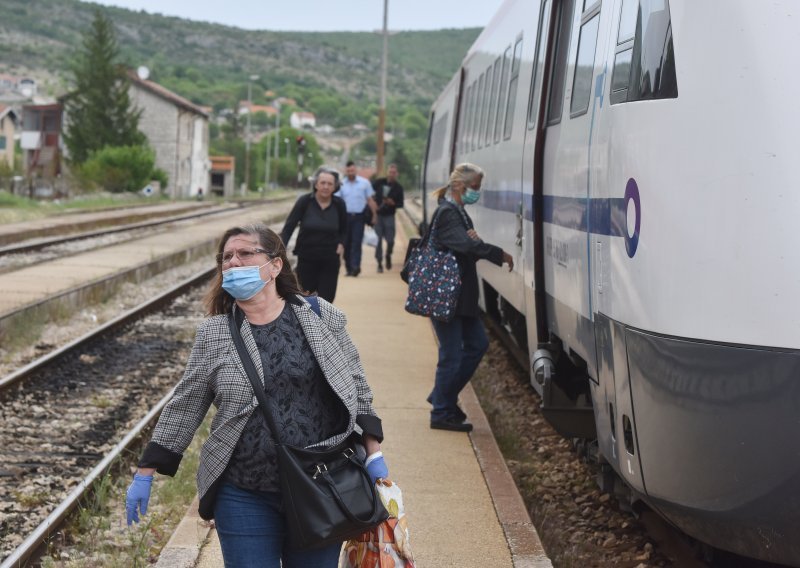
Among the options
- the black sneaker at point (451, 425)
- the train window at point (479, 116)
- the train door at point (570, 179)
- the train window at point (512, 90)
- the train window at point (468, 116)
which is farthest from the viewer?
the train window at point (468, 116)

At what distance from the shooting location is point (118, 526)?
23.9 ft

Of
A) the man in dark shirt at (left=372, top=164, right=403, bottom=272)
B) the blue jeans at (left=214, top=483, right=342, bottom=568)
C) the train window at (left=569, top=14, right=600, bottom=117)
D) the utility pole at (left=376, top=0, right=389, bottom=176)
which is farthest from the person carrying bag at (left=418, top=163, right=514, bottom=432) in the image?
the utility pole at (left=376, top=0, right=389, bottom=176)

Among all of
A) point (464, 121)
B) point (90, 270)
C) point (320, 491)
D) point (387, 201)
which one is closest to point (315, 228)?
point (464, 121)

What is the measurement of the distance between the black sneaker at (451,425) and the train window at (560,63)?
2.49 meters

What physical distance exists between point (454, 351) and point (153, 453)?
4.52 meters

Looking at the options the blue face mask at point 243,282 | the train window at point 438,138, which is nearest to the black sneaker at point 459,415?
the blue face mask at point 243,282

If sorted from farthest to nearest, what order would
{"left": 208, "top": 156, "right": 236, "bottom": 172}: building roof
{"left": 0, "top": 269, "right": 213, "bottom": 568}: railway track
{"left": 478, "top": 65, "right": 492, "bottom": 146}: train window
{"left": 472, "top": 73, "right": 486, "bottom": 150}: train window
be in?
{"left": 208, "top": 156, "right": 236, "bottom": 172}: building roof
{"left": 472, "top": 73, "right": 486, "bottom": 150}: train window
{"left": 478, "top": 65, "right": 492, "bottom": 146}: train window
{"left": 0, "top": 269, "right": 213, "bottom": 568}: railway track

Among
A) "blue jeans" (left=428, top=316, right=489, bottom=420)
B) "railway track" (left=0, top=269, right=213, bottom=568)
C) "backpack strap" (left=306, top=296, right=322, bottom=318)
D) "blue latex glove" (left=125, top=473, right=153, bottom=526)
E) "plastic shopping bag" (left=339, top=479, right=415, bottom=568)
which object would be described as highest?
"backpack strap" (left=306, top=296, right=322, bottom=318)

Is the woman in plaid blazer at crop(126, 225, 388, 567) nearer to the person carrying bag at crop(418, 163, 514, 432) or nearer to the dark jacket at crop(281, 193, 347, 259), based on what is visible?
the person carrying bag at crop(418, 163, 514, 432)

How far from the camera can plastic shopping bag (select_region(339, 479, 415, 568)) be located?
404 cm

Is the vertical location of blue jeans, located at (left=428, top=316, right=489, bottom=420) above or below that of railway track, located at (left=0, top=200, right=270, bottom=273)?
above

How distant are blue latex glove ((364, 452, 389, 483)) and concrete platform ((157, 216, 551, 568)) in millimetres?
1893

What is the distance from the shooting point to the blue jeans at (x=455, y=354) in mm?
8414

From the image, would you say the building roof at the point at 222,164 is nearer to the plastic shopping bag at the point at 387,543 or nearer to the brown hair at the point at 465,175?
the brown hair at the point at 465,175
